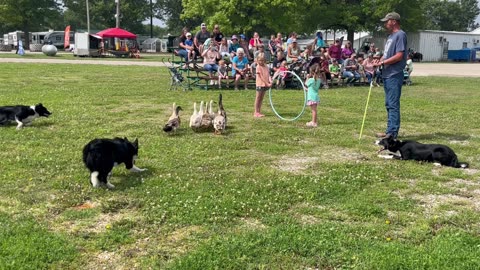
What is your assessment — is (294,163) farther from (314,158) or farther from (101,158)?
(101,158)

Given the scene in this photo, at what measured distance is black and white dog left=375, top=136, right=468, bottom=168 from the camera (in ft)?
22.5

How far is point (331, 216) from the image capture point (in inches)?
188

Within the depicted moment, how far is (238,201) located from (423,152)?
11.2 feet

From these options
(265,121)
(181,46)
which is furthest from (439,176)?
(181,46)

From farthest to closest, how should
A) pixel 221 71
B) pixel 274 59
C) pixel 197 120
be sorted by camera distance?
1. pixel 274 59
2. pixel 221 71
3. pixel 197 120

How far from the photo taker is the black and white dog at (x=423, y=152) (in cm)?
684

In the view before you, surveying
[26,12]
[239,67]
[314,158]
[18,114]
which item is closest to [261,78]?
[314,158]

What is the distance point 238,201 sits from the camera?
16.7ft

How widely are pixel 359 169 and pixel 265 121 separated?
407cm

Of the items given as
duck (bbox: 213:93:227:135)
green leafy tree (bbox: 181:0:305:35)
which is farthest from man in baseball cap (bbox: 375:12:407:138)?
green leafy tree (bbox: 181:0:305:35)

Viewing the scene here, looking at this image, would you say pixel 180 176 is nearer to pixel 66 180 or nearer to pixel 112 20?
pixel 66 180

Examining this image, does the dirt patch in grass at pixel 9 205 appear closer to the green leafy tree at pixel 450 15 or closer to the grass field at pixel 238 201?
the grass field at pixel 238 201

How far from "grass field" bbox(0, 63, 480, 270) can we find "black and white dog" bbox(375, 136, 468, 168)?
17 centimetres

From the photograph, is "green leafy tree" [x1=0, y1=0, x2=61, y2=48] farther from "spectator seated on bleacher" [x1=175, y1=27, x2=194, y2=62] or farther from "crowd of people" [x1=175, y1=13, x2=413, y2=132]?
"crowd of people" [x1=175, y1=13, x2=413, y2=132]
